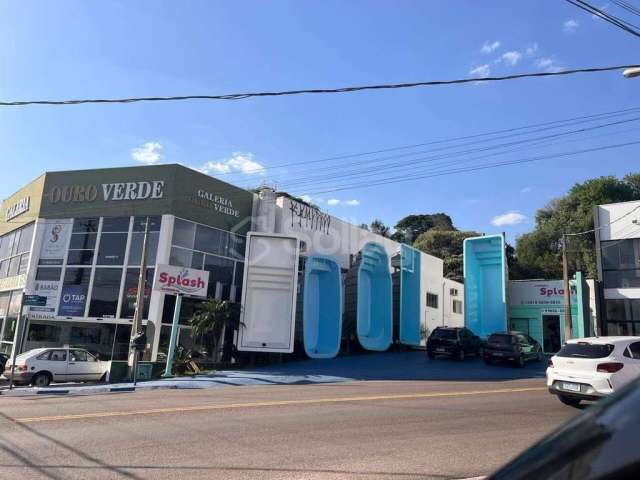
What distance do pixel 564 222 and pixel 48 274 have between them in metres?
47.8

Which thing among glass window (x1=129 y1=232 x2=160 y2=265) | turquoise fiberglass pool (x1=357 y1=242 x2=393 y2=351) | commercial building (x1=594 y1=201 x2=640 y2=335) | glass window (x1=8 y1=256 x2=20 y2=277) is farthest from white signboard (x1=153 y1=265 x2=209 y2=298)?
commercial building (x1=594 y1=201 x2=640 y2=335)

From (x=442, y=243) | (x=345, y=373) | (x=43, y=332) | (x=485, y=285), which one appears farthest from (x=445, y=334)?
(x=442, y=243)

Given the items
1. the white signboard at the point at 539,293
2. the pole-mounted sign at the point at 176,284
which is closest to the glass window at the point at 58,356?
the pole-mounted sign at the point at 176,284

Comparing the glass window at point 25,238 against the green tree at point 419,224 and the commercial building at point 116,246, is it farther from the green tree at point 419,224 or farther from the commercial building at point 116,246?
the green tree at point 419,224

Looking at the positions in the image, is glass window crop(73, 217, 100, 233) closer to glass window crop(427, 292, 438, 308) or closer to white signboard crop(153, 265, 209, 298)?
white signboard crop(153, 265, 209, 298)

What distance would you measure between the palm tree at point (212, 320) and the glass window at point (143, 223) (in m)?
4.36

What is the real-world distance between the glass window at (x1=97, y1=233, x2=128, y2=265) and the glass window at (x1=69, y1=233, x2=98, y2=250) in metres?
0.44

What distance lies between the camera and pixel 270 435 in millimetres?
8383

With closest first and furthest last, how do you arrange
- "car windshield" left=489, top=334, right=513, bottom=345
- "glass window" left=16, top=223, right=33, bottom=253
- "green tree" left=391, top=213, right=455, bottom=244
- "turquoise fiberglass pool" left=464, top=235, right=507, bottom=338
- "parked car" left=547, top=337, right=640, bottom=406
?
1. "parked car" left=547, top=337, right=640, bottom=406
2. "car windshield" left=489, top=334, right=513, bottom=345
3. "glass window" left=16, top=223, right=33, bottom=253
4. "turquoise fiberglass pool" left=464, top=235, right=507, bottom=338
5. "green tree" left=391, top=213, right=455, bottom=244

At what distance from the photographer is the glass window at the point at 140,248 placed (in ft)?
82.5

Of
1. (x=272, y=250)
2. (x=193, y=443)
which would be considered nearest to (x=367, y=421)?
(x=193, y=443)

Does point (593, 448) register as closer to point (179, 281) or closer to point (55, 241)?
point (179, 281)

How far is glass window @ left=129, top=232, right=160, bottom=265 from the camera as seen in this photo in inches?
990

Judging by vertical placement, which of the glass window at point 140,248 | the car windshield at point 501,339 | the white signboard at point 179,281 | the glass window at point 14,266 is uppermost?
the glass window at point 140,248
